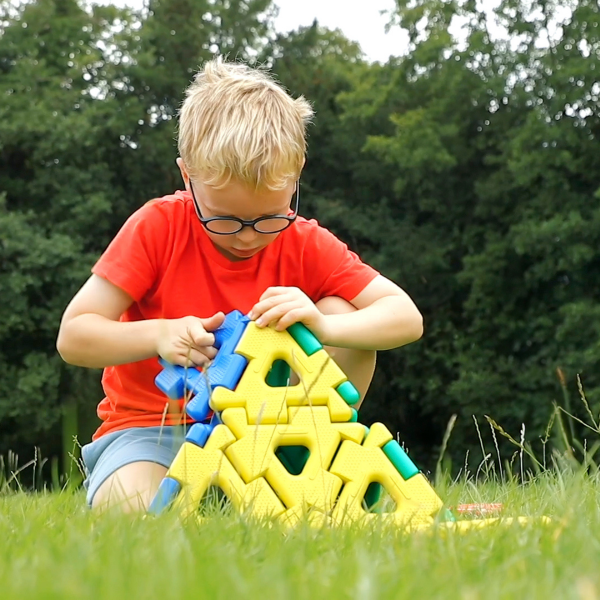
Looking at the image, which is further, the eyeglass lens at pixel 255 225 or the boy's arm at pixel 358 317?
the eyeglass lens at pixel 255 225

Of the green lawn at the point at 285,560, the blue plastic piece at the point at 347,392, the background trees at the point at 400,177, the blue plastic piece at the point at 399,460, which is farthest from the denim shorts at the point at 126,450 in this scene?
the background trees at the point at 400,177

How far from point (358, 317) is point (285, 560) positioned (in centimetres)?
146

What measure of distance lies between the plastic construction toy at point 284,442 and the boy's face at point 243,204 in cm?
40

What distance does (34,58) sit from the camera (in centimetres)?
1948

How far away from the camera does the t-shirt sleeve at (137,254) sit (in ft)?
9.16

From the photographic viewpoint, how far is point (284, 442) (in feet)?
7.15

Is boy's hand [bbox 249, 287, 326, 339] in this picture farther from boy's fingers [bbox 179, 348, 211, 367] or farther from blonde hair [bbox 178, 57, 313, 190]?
blonde hair [bbox 178, 57, 313, 190]

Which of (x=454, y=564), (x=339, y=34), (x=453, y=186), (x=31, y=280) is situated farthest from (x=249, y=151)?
(x=339, y=34)

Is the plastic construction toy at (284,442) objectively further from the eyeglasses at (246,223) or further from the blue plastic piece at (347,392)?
the eyeglasses at (246,223)

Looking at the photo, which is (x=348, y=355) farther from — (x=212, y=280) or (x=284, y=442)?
(x=284, y=442)

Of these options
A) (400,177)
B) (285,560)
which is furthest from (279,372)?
(400,177)

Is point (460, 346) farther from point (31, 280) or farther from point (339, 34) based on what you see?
point (339, 34)

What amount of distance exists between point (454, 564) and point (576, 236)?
1657cm

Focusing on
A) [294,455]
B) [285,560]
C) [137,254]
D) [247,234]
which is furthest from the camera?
[137,254]
